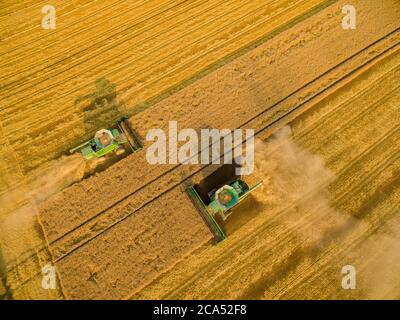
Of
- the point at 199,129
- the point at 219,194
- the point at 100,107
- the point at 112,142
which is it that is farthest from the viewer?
the point at 100,107

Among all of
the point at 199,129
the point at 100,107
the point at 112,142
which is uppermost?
the point at 100,107

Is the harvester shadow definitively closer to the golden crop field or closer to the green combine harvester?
the golden crop field

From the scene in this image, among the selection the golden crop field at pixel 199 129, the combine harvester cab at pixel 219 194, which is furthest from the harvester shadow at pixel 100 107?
the combine harvester cab at pixel 219 194

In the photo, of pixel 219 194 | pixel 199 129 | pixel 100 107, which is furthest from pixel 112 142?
pixel 219 194

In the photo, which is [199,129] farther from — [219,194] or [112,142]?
[112,142]

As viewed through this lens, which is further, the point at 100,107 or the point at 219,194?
the point at 100,107

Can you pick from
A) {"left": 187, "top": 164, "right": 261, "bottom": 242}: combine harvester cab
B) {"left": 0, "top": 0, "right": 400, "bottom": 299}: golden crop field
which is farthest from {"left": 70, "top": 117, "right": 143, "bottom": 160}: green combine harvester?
{"left": 187, "top": 164, "right": 261, "bottom": 242}: combine harvester cab
